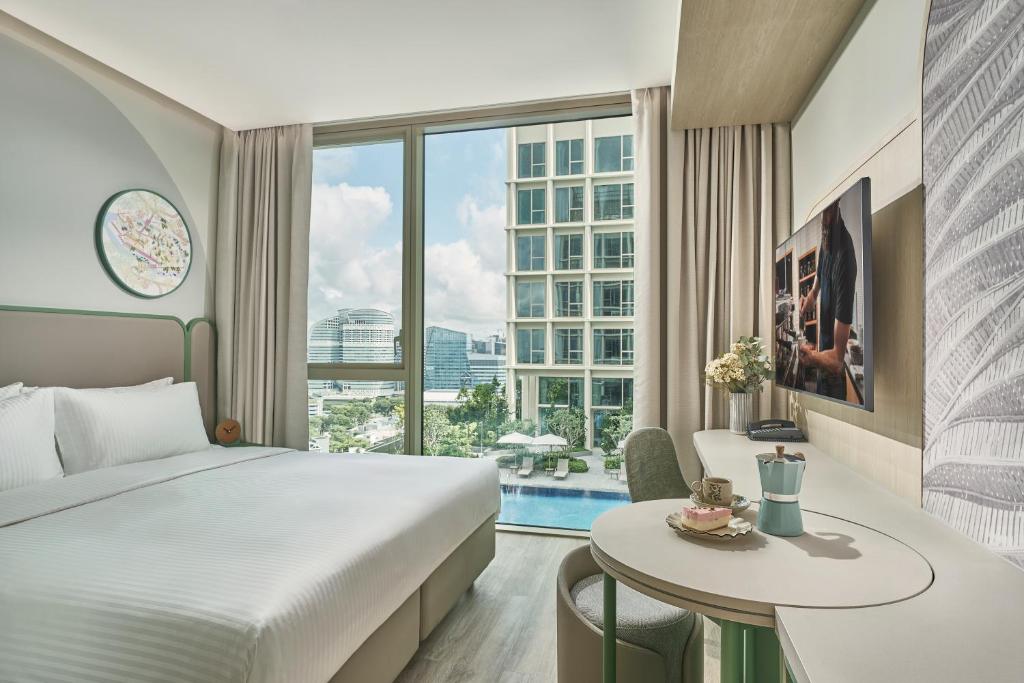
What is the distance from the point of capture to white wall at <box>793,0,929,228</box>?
161 centimetres

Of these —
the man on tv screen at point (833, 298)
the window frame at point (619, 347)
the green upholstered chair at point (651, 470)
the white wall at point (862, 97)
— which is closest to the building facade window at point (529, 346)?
the window frame at point (619, 347)

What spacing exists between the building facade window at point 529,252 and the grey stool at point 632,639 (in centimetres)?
247

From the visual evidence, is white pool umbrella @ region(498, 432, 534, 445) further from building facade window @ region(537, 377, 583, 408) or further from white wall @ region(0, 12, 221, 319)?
white wall @ region(0, 12, 221, 319)

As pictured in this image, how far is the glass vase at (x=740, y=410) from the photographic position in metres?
2.86

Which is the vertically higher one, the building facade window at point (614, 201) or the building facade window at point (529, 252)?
the building facade window at point (614, 201)

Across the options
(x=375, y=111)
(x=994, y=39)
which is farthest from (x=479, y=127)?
(x=994, y=39)

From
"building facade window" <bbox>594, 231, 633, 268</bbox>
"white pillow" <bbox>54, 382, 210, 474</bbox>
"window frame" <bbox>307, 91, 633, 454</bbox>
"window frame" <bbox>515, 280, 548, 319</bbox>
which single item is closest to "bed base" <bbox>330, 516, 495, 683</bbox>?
"window frame" <bbox>307, 91, 633, 454</bbox>


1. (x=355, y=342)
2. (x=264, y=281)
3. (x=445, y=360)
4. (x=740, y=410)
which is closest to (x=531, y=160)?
(x=445, y=360)

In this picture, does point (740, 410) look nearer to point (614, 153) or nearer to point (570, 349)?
point (570, 349)

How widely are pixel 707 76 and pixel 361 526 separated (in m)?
2.39

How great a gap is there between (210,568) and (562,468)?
2.66 meters

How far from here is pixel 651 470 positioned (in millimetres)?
2227

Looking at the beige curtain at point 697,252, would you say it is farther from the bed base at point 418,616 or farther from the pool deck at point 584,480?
the bed base at point 418,616

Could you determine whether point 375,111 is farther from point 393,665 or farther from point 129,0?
point 393,665
